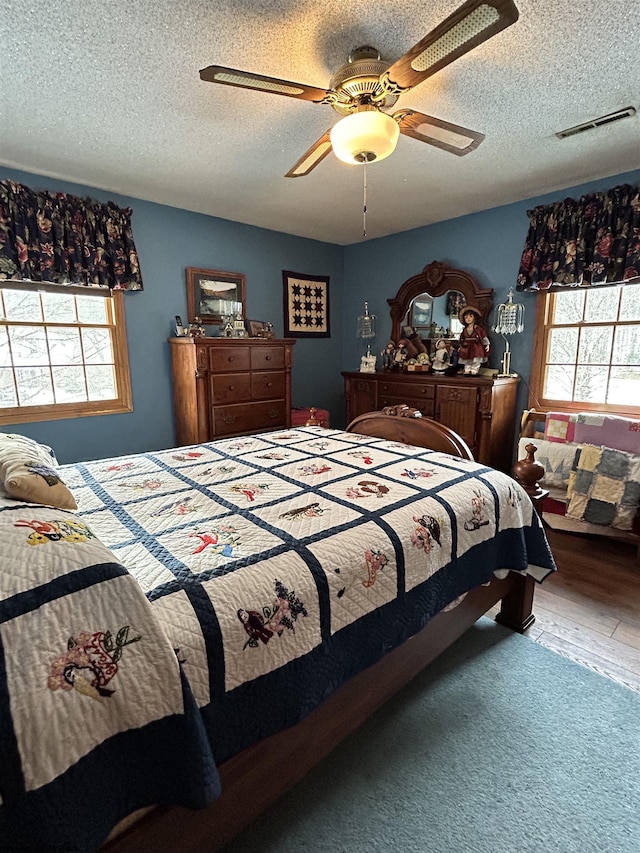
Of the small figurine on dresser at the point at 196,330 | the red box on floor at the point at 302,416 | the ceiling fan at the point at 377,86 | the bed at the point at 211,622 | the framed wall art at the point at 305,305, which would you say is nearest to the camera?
the bed at the point at 211,622

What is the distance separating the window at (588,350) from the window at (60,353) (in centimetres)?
346

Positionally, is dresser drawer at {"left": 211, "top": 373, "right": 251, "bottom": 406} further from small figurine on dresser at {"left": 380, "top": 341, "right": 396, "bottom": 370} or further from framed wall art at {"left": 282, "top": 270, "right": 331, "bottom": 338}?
small figurine on dresser at {"left": 380, "top": 341, "right": 396, "bottom": 370}

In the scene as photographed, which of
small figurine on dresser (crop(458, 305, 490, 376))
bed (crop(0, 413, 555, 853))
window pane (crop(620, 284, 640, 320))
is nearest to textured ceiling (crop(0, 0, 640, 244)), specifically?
window pane (crop(620, 284, 640, 320))

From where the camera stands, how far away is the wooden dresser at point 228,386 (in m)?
3.35

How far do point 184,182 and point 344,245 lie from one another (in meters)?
2.30

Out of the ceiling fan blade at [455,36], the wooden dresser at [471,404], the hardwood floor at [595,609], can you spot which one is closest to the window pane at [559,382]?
the wooden dresser at [471,404]

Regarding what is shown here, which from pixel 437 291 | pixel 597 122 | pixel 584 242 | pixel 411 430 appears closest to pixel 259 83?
pixel 411 430

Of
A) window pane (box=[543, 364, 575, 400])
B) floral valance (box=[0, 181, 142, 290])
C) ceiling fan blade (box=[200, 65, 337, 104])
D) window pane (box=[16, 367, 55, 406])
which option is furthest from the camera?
window pane (box=[543, 364, 575, 400])

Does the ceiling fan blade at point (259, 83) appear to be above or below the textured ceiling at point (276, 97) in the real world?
below

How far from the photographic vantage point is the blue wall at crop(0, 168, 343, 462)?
3.22 m

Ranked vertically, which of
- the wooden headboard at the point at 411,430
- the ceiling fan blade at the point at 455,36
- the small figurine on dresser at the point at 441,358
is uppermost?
the ceiling fan blade at the point at 455,36

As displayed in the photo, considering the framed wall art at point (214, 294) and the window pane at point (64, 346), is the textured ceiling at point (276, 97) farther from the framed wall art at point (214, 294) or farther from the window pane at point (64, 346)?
the window pane at point (64, 346)

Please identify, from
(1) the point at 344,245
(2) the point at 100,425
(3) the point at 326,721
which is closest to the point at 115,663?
(3) the point at 326,721

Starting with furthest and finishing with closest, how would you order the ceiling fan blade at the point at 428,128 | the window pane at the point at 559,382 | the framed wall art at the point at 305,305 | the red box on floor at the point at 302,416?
the framed wall art at the point at 305,305 < the red box on floor at the point at 302,416 < the window pane at the point at 559,382 < the ceiling fan blade at the point at 428,128
